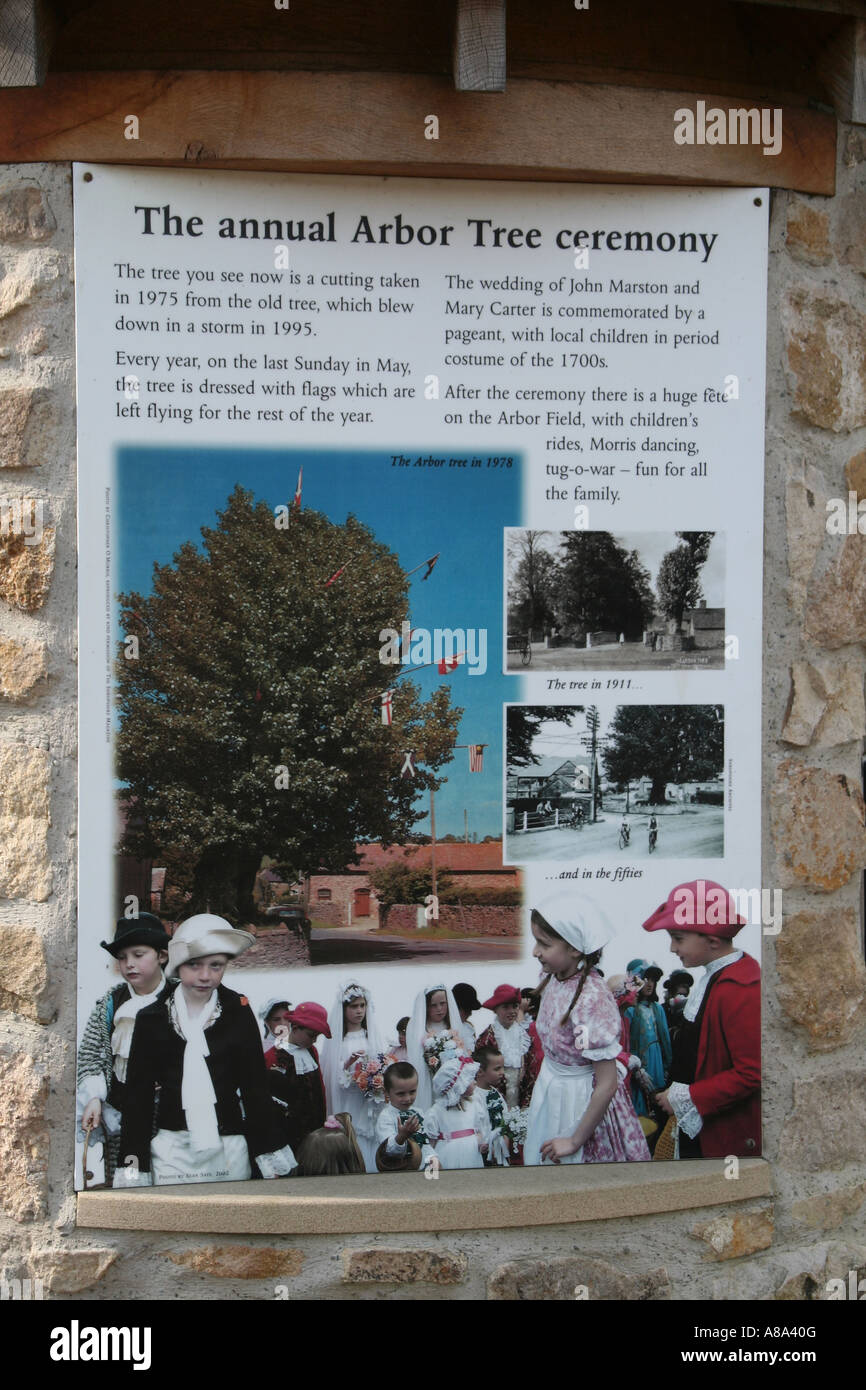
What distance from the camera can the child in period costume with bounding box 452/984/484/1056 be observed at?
3.16 metres

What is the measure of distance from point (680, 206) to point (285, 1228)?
297 cm

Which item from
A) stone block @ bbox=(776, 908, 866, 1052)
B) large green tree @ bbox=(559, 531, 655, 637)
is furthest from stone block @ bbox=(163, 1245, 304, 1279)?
large green tree @ bbox=(559, 531, 655, 637)

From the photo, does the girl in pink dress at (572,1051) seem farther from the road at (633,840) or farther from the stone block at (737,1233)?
the stone block at (737,1233)

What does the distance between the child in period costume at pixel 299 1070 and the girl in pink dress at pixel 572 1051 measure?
60 cm

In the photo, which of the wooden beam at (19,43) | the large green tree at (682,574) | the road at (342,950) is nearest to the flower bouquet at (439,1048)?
the road at (342,950)

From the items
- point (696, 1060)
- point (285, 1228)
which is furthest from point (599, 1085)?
point (285, 1228)

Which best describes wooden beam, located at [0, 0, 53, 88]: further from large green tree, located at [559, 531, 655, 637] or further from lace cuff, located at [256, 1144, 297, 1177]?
lace cuff, located at [256, 1144, 297, 1177]

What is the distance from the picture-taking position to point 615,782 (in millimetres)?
3203

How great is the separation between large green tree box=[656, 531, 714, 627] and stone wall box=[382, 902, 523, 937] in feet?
3.12

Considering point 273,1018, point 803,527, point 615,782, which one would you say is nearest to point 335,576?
point 615,782

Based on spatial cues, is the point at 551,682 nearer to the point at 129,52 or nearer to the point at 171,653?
the point at 171,653

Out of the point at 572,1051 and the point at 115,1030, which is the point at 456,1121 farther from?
the point at 115,1030

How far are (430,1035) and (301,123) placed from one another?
2.45m

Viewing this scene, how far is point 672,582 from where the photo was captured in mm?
3213
